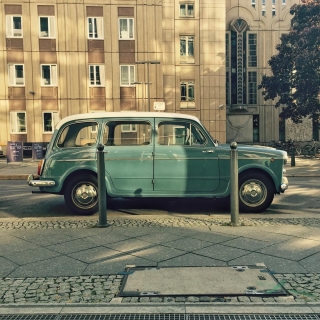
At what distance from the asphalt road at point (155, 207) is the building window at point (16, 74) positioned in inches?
767

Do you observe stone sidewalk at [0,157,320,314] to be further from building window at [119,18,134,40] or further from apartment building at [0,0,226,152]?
building window at [119,18,134,40]

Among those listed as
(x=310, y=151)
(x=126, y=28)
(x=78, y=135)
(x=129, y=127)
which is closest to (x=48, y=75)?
(x=126, y=28)

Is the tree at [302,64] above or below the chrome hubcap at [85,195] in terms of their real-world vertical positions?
above

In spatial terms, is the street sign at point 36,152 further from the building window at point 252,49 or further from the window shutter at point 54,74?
the building window at point 252,49

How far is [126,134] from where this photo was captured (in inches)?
283

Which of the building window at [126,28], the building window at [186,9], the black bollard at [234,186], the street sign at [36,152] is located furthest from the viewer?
the building window at [186,9]

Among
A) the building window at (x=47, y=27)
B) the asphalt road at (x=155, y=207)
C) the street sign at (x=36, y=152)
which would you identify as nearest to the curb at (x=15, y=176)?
the asphalt road at (x=155, y=207)

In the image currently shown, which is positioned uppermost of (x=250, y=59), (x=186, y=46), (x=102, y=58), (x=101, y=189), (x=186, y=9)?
(x=186, y=9)

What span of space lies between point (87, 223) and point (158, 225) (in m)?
1.21

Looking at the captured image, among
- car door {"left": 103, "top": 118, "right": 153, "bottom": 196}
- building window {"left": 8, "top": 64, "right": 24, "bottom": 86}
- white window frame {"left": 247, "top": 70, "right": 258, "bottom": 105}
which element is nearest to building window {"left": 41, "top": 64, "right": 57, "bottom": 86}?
building window {"left": 8, "top": 64, "right": 24, "bottom": 86}

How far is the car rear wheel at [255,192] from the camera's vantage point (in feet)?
23.4

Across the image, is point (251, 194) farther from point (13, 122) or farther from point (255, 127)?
point (255, 127)

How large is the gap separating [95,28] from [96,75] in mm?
3362

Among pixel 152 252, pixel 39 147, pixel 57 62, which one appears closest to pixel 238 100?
pixel 57 62
